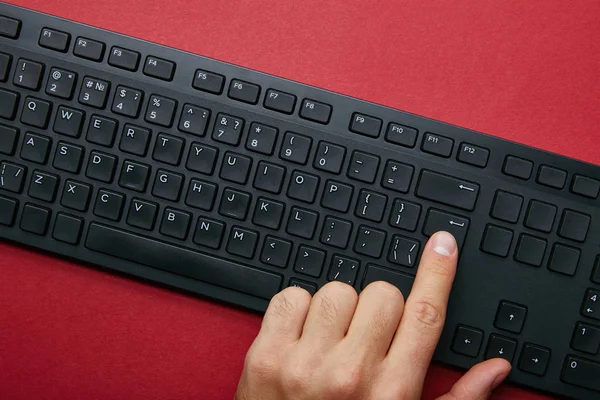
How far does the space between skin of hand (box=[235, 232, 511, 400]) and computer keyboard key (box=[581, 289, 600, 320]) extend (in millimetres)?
110

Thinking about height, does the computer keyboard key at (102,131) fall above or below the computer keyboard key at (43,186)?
above

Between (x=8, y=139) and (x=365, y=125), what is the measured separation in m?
0.41

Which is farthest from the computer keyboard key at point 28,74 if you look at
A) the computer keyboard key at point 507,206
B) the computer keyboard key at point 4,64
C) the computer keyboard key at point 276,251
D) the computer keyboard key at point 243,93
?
the computer keyboard key at point 507,206

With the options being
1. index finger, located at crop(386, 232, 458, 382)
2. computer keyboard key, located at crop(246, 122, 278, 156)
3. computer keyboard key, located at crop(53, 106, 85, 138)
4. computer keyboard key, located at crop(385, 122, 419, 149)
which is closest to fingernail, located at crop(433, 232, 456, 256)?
index finger, located at crop(386, 232, 458, 382)

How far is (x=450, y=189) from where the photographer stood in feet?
2.22

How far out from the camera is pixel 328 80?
0.76 metres

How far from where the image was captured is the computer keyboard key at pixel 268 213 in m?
0.68

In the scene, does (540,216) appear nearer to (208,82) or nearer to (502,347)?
(502,347)

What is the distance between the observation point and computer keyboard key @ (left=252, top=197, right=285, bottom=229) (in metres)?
0.68

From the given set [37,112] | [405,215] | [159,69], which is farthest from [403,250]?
[37,112]

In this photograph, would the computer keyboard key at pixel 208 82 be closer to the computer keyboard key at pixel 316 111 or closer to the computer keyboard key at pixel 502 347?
the computer keyboard key at pixel 316 111

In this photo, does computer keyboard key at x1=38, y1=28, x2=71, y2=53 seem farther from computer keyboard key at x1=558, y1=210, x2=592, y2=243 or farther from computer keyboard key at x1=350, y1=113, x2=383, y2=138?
computer keyboard key at x1=558, y1=210, x2=592, y2=243

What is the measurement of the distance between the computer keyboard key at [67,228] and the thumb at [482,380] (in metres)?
0.48

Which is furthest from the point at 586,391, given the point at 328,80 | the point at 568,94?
the point at 328,80
